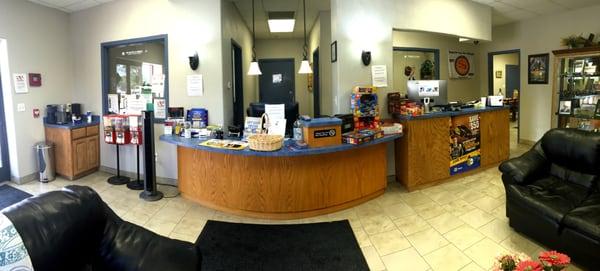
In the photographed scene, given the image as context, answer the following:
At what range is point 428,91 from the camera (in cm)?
417

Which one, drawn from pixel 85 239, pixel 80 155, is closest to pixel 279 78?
pixel 80 155

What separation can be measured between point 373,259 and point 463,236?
99cm

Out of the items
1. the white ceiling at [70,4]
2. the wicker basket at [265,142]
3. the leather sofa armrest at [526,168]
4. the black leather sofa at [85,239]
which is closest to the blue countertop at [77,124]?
the white ceiling at [70,4]

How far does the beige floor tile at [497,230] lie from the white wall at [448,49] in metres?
3.93

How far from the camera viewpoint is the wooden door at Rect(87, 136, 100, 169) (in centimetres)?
477

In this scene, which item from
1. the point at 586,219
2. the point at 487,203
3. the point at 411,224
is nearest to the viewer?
the point at 586,219

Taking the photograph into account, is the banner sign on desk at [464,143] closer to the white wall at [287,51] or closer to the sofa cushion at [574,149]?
the sofa cushion at [574,149]

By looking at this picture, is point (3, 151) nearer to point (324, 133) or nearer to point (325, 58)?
point (324, 133)

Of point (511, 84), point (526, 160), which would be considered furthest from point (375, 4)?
point (511, 84)

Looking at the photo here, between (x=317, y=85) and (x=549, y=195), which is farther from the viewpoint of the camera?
(x=317, y=85)

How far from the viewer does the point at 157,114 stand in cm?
429

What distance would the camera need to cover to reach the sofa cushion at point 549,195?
95.4 inches

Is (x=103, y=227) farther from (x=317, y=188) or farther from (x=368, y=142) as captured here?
(x=368, y=142)

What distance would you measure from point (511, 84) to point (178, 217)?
11258mm
